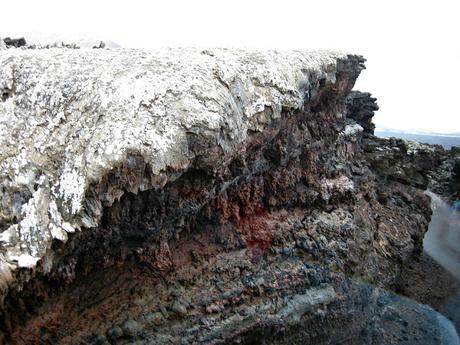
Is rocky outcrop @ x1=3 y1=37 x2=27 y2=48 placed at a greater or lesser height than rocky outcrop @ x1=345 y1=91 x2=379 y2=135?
greater

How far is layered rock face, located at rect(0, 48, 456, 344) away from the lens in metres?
9.57

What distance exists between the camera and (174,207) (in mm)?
11602

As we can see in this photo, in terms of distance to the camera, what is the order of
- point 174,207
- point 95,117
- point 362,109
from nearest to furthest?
point 95,117 < point 174,207 < point 362,109

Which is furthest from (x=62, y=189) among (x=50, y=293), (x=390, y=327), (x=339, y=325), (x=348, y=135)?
(x=348, y=135)

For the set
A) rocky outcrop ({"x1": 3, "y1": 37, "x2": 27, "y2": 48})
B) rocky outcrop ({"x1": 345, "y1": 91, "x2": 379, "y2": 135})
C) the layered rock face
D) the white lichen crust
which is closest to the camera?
the white lichen crust

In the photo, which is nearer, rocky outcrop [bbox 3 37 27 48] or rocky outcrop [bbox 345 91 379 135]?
rocky outcrop [bbox 3 37 27 48]

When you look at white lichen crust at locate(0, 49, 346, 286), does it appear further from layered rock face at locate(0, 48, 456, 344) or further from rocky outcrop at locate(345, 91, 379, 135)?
rocky outcrop at locate(345, 91, 379, 135)

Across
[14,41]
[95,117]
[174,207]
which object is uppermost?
[14,41]

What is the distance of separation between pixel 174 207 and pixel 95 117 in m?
3.23

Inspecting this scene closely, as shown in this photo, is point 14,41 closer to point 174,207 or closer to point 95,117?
point 95,117

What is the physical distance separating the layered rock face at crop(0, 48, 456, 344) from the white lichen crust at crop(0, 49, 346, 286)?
43mm

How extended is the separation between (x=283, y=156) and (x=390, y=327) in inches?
364

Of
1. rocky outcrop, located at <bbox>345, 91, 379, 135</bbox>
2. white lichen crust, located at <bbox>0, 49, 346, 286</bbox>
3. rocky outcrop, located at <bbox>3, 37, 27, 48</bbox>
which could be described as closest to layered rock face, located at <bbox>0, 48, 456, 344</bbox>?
white lichen crust, located at <bbox>0, 49, 346, 286</bbox>

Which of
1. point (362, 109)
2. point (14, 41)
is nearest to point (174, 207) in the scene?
point (14, 41)
